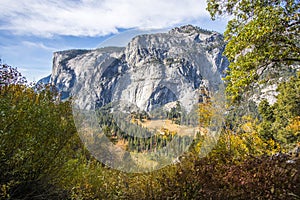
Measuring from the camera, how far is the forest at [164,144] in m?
3.92

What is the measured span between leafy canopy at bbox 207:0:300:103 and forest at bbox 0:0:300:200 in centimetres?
3

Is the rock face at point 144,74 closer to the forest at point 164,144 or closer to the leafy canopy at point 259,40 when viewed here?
the forest at point 164,144

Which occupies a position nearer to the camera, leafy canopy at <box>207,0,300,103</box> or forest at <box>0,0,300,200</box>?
forest at <box>0,0,300,200</box>

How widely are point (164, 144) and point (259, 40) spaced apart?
4049 mm

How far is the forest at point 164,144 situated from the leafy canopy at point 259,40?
1.0 inches

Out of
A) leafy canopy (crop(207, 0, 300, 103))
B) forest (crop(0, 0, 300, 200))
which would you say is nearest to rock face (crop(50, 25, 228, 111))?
forest (crop(0, 0, 300, 200))

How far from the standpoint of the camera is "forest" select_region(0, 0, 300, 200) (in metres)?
3.92

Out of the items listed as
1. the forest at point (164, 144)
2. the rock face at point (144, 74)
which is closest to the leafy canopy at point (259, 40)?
the forest at point (164, 144)

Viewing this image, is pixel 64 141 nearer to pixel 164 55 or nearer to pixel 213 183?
pixel 164 55

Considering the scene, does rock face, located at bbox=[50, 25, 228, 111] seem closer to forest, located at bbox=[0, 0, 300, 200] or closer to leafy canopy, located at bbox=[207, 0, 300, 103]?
forest, located at bbox=[0, 0, 300, 200]

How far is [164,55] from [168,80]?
1.55ft

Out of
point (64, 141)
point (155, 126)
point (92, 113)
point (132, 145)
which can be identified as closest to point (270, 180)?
point (155, 126)

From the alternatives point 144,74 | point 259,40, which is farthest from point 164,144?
point 259,40

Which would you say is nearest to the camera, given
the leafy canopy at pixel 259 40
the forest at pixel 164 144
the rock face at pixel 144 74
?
the forest at pixel 164 144
